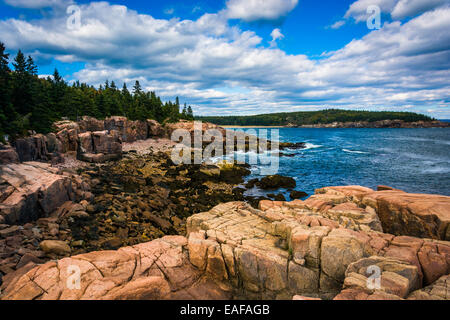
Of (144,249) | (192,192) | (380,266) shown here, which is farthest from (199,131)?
(380,266)

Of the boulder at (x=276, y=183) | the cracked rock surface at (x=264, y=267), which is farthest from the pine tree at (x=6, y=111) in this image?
Result: the boulder at (x=276, y=183)

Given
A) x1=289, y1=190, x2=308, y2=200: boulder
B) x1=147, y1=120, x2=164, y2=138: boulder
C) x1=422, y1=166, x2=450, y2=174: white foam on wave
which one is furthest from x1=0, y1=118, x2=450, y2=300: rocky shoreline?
x1=147, y1=120, x2=164, y2=138: boulder

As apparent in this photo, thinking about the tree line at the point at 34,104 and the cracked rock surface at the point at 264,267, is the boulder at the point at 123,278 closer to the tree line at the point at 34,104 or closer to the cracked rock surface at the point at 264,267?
the cracked rock surface at the point at 264,267

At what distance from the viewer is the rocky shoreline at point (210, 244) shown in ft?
27.1

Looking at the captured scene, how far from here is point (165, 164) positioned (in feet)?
130

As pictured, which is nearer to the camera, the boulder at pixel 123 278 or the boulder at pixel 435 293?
the boulder at pixel 435 293

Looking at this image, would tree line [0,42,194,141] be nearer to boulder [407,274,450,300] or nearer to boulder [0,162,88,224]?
boulder [0,162,88,224]

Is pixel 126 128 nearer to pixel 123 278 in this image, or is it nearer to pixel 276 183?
pixel 276 183

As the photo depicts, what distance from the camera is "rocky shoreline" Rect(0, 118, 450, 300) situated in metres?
8.25

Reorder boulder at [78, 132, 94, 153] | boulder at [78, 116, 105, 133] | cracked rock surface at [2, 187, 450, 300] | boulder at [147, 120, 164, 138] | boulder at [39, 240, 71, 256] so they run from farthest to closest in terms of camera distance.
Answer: boulder at [147, 120, 164, 138] < boulder at [78, 116, 105, 133] < boulder at [78, 132, 94, 153] < boulder at [39, 240, 71, 256] < cracked rock surface at [2, 187, 450, 300]

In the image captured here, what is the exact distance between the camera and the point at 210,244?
11.1 metres

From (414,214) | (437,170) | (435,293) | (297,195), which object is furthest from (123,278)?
(437,170)
